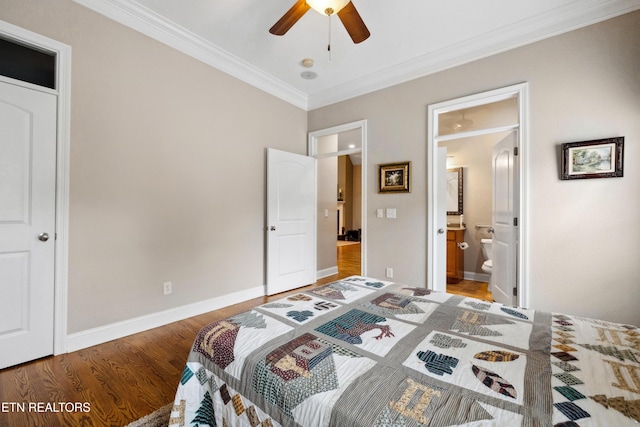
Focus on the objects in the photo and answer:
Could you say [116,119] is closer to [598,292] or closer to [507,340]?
[507,340]

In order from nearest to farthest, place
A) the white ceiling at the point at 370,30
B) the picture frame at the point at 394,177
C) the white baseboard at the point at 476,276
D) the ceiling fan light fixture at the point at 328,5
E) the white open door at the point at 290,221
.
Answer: the ceiling fan light fixture at the point at 328,5 < the white ceiling at the point at 370,30 < the picture frame at the point at 394,177 < the white open door at the point at 290,221 < the white baseboard at the point at 476,276

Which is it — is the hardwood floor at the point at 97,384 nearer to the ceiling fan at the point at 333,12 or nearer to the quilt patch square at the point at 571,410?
the quilt patch square at the point at 571,410

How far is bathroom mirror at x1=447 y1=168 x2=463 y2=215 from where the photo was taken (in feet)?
14.8

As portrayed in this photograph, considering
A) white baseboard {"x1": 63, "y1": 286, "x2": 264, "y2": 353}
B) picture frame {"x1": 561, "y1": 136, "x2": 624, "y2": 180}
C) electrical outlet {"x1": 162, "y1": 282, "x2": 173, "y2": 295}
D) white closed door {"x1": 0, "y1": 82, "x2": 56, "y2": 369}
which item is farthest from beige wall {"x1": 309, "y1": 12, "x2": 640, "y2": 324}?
white closed door {"x1": 0, "y1": 82, "x2": 56, "y2": 369}

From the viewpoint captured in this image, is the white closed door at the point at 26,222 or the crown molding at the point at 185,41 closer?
the white closed door at the point at 26,222

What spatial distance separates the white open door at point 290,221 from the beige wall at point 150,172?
0.54 feet

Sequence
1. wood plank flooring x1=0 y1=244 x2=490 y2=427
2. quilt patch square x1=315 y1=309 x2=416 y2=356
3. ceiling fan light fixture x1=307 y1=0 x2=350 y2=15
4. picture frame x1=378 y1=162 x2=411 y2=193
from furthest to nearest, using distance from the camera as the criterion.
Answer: picture frame x1=378 y1=162 x2=411 y2=193
ceiling fan light fixture x1=307 y1=0 x2=350 y2=15
wood plank flooring x1=0 y1=244 x2=490 y2=427
quilt patch square x1=315 y1=309 x2=416 y2=356

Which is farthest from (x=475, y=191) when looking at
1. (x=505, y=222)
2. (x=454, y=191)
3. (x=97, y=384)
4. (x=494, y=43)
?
(x=97, y=384)

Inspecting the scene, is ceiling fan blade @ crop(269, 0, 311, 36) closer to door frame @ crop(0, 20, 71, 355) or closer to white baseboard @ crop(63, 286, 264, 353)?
door frame @ crop(0, 20, 71, 355)

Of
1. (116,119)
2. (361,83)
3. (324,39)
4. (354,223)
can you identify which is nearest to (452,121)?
(361,83)

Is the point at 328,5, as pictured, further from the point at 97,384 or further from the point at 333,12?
the point at 97,384

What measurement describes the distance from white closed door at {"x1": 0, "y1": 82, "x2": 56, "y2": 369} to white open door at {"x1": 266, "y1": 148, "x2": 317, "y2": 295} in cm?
202

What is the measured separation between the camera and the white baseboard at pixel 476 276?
4273 mm

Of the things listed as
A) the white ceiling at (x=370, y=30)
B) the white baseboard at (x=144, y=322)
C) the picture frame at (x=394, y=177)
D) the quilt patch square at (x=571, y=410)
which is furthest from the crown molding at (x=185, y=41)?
the quilt patch square at (x=571, y=410)
